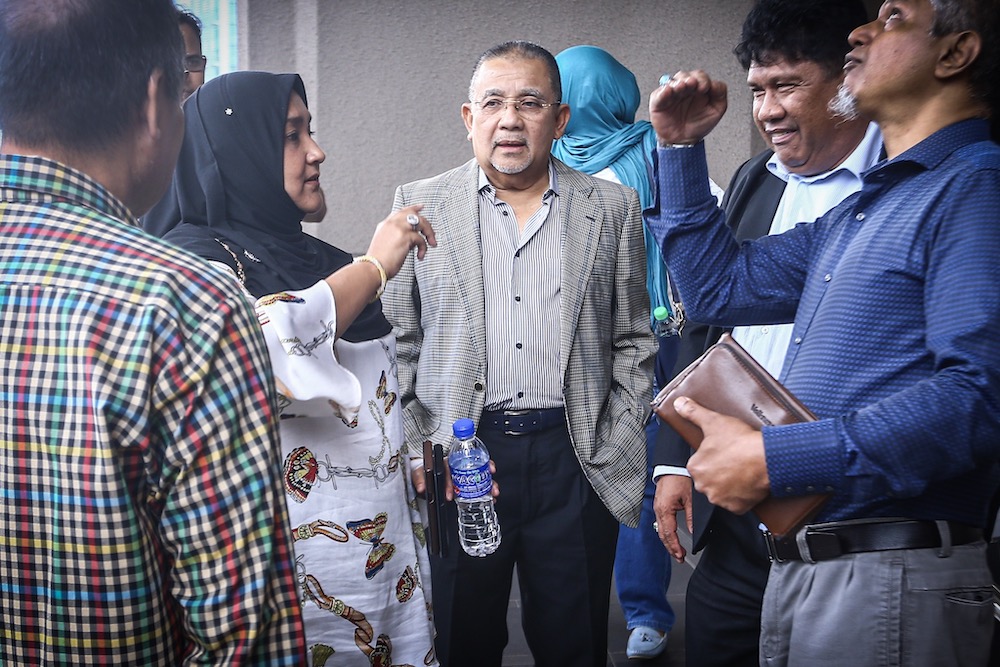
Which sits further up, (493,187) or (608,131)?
(608,131)

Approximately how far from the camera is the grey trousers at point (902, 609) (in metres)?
1.52

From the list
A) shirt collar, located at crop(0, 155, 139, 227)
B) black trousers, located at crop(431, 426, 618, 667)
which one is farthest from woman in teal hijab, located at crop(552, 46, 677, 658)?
shirt collar, located at crop(0, 155, 139, 227)

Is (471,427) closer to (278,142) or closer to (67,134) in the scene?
(278,142)

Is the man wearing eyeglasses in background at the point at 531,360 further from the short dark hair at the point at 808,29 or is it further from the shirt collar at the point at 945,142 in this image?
the shirt collar at the point at 945,142

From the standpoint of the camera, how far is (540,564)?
107 inches

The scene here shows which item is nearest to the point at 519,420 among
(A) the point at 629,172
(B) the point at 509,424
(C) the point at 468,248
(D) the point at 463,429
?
(B) the point at 509,424

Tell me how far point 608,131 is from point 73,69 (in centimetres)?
298

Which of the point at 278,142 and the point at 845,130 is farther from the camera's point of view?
the point at 845,130

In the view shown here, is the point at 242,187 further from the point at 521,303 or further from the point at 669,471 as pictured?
→ the point at 669,471

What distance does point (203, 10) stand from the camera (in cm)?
546

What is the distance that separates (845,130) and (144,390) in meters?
2.00

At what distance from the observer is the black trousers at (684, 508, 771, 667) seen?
7.13 feet

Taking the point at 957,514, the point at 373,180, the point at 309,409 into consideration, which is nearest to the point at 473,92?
the point at 309,409

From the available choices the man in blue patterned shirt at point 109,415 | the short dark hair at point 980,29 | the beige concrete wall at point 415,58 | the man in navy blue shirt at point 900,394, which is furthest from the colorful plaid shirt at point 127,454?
the beige concrete wall at point 415,58
